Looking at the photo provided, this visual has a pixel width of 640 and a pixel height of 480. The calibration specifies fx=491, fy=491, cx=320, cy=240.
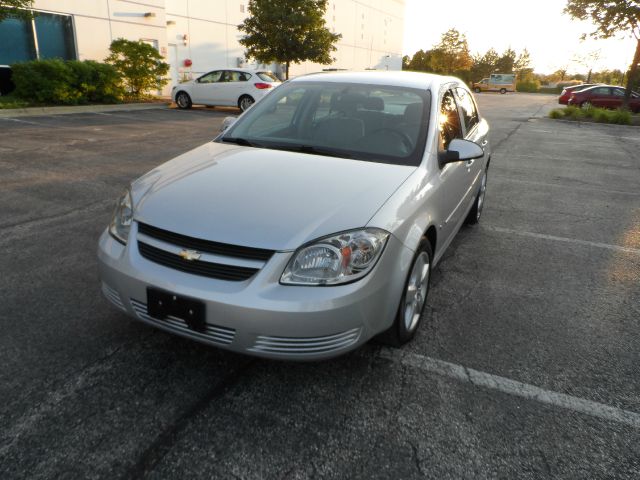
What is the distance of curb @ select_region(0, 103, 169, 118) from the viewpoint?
517 inches

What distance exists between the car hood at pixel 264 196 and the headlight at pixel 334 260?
0.17 ft

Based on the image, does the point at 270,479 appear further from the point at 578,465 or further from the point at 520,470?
the point at 578,465

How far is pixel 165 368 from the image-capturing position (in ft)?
8.59

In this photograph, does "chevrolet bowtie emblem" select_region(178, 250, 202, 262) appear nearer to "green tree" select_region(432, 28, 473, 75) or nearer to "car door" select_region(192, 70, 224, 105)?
"car door" select_region(192, 70, 224, 105)

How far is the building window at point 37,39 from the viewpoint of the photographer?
15.8 m

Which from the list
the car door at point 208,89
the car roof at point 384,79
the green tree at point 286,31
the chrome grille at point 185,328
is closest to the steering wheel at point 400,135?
the car roof at point 384,79

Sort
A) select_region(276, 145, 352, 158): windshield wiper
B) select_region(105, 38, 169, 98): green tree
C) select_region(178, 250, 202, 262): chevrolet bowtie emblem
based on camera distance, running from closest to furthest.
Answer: select_region(178, 250, 202, 262): chevrolet bowtie emblem < select_region(276, 145, 352, 158): windshield wiper < select_region(105, 38, 169, 98): green tree

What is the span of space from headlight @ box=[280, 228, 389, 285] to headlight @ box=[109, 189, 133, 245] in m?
0.99

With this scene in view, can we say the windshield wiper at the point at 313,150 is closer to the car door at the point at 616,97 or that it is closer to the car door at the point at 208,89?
the car door at the point at 208,89

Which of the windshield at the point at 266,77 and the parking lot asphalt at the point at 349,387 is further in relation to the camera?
the windshield at the point at 266,77

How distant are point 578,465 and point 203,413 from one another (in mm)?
1675

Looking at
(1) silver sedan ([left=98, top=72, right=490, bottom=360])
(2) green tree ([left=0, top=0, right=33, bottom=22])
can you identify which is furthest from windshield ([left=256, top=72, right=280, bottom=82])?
(1) silver sedan ([left=98, top=72, right=490, bottom=360])

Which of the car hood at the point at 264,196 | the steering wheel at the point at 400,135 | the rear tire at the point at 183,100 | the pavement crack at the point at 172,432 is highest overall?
the steering wheel at the point at 400,135

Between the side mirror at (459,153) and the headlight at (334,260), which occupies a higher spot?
the side mirror at (459,153)
